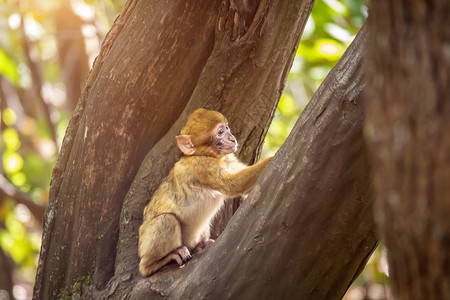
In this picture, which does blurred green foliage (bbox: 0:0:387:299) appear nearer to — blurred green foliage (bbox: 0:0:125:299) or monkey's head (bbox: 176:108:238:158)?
blurred green foliage (bbox: 0:0:125:299)

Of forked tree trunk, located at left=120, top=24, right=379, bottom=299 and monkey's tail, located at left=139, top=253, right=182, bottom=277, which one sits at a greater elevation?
forked tree trunk, located at left=120, top=24, right=379, bottom=299

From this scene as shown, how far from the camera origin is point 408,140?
164 cm

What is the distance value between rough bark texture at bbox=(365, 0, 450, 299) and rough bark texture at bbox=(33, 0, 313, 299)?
2648 mm

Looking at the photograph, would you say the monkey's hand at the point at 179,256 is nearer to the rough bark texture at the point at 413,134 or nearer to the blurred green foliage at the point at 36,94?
the rough bark texture at the point at 413,134

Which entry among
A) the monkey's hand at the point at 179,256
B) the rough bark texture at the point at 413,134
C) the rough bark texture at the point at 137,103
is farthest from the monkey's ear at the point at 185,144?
the rough bark texture at the point at 413,134

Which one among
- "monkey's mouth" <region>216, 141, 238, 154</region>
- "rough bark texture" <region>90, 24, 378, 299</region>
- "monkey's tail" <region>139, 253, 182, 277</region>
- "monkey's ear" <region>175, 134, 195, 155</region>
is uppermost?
"monkey's mouth" <region>216, 141, 238, 154</region>

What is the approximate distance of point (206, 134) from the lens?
15.3ft

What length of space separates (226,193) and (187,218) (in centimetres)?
42

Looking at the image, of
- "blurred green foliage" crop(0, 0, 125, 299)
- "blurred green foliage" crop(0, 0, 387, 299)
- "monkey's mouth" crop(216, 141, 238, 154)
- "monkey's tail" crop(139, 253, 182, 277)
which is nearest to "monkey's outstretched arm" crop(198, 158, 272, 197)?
"monkey's mouth" crop(216, 141, 238, 154)

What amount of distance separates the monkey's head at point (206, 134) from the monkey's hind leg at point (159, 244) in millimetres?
609

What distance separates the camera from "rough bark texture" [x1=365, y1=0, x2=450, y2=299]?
1.58m

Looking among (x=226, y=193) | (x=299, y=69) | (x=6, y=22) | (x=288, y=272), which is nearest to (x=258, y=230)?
(x=288, y=272)

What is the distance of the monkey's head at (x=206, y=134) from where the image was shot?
4.50 metres

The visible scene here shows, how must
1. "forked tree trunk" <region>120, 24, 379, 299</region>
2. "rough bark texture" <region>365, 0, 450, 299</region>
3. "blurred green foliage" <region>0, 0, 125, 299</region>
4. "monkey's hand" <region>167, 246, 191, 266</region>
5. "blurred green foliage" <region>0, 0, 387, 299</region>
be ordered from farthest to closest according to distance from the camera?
"blurred green foliage" <region>0, 0, 125, 299</region>, "blurred green foliage" <region>0, 0, 387, 299</region>, "monkey's hand" <region>167, 246, 191, 266</region>, "forked tree trunk" <region>120, 24, 379, 299</region>, "rough bark texture" <region>365, 0, 450, 299</region>
